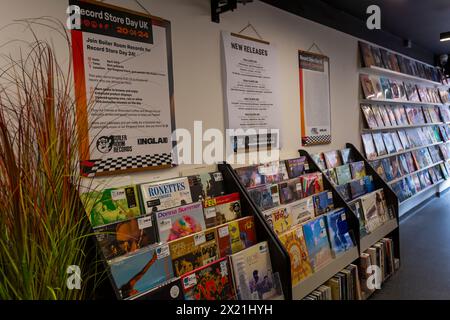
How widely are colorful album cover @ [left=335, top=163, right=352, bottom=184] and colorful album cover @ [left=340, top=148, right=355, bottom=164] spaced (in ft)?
0.47

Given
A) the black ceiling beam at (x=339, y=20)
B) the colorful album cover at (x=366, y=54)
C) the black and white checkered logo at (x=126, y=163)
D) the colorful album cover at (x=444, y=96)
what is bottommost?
the black and white checkered logo at (x=126, y=163)

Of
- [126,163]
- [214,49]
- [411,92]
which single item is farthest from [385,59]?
[126,163]

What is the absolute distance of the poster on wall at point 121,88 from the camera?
1.47 meters

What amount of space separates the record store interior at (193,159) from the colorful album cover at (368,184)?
4 centimetres

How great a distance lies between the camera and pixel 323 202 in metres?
2.52

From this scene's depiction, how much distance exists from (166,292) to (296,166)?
161 centimetres

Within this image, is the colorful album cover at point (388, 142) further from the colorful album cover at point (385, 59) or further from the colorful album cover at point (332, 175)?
the colorful album cover at point (332, 175)

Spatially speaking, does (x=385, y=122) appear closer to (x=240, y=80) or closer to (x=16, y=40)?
(x=240, y=80)

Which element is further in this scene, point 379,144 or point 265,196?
point 379,144

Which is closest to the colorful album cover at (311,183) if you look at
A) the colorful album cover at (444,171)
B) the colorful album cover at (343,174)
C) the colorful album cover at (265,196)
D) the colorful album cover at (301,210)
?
the colorful album cover at (301,210)

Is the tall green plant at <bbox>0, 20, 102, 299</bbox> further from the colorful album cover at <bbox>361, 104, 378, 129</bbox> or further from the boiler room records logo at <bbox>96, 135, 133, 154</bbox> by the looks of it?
the colorful album cover at <bbox>361, 104, 378, 129</bbox>

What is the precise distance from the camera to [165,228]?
64.0 inches

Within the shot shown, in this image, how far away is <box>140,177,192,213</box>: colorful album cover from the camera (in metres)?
1.65

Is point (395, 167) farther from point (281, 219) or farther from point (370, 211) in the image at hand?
point (281, 219)
